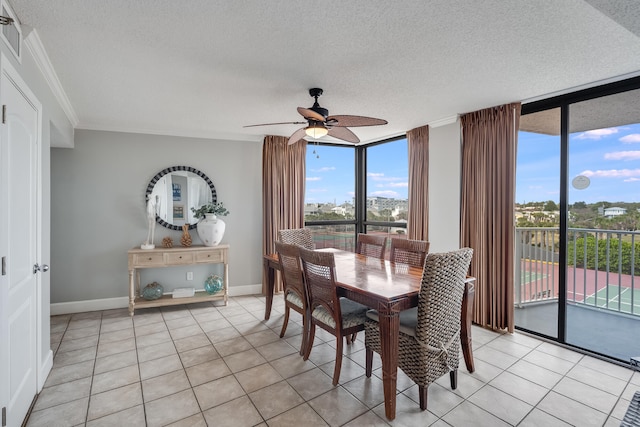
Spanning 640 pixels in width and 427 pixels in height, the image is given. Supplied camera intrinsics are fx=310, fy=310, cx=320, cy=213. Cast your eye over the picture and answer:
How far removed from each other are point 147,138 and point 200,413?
3.56 metres

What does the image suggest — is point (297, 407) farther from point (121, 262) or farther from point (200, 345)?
point (121, 262)

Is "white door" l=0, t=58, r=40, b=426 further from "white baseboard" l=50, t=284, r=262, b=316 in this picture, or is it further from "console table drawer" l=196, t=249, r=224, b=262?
"white baseboard" l=50, t=284, r=262, b=316

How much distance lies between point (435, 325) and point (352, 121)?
169 centimetres

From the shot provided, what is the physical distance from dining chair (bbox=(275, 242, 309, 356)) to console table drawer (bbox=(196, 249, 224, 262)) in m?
1.47

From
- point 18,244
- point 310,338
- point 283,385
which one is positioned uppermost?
point 18,244

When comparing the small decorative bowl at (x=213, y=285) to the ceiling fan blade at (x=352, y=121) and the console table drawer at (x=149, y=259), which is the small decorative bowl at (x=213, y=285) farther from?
the ceiling fan blade at (x=352, y=121)

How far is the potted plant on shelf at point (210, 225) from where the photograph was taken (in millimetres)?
4203

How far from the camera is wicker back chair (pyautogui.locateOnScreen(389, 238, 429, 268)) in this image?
299cm

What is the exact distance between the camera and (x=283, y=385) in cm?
232

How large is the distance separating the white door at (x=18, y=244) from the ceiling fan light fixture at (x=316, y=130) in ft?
6.16

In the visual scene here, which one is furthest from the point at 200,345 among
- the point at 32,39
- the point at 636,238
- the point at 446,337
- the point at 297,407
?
the point at 636,238

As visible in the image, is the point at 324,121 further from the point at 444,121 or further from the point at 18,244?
the point at 18,244

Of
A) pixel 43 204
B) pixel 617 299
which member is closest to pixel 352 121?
pixel 43 204

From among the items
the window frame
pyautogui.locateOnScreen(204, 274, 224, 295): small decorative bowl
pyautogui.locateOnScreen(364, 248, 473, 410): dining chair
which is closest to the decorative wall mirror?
pyautogui.locateOnScreen(204, 274, 224, 295): small decorative bowl
